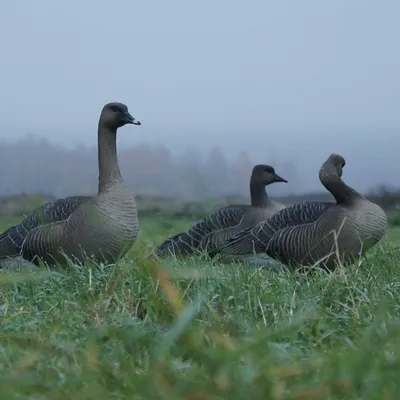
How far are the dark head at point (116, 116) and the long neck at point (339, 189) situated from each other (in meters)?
1.49

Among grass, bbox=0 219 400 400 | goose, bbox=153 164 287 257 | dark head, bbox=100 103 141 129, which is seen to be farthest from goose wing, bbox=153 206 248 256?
grass, bbox=0 219 400 400

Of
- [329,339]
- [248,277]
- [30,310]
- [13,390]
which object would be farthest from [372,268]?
[13,390]

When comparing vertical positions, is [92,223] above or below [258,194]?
above

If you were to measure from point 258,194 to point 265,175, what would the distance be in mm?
255

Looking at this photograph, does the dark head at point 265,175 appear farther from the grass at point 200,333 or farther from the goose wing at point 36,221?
the grass at point 200,333

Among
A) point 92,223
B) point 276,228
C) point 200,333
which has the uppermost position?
point 200,333

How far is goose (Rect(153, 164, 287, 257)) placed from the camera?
309 inches

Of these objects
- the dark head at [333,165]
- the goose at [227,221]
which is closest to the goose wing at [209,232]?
the goose at [227,221]

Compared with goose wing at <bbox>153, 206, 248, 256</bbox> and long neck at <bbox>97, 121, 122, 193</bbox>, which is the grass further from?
goose wing at <bbox>153, 206, 248, 256</bbox>

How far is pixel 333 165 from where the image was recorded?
7828 millimetres

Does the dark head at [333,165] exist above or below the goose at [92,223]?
above

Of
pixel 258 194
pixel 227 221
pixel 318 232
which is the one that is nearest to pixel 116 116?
pixel 227 221

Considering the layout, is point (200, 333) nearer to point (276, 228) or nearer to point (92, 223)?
point (92, 223)

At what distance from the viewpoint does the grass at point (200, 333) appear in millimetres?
2436
